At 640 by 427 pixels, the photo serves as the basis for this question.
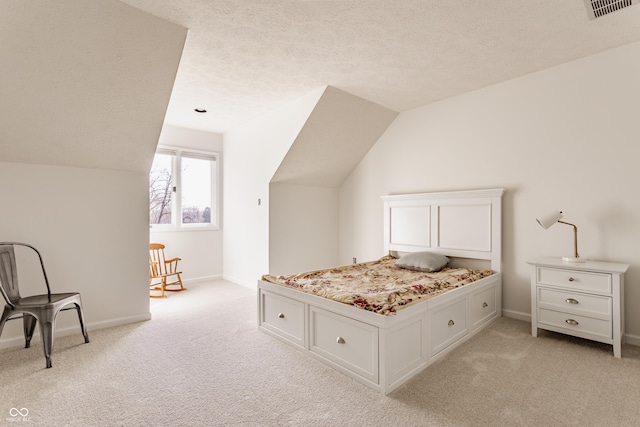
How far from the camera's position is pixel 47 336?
2.33 m

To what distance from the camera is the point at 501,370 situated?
87.5 inches

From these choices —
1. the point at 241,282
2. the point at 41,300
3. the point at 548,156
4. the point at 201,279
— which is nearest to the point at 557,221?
the point at 548,156

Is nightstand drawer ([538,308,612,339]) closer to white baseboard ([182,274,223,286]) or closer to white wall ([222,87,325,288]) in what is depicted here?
white wall ([222,87,325,288])

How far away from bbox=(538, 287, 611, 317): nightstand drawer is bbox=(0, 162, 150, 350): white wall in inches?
152

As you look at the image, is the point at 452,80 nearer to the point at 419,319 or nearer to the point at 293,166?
the point at 293,166

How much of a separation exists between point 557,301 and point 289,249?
3.10 m

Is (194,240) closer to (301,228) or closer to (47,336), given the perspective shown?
(301,228)

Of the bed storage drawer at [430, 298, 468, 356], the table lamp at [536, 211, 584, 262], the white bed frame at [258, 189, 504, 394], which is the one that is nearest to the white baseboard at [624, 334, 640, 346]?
the table lamp at [536, 211, 584, 262]

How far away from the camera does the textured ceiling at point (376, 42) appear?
2.20 meters

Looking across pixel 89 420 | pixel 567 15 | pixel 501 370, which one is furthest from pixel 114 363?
pixel 567 15

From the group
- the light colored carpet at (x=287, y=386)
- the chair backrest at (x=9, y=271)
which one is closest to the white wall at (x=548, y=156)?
the light colored carpet at (x=287, y=386)

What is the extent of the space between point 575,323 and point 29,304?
14.1 ft

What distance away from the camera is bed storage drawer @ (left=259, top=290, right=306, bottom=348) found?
2.58m

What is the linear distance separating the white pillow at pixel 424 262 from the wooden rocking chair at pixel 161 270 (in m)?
3.16
